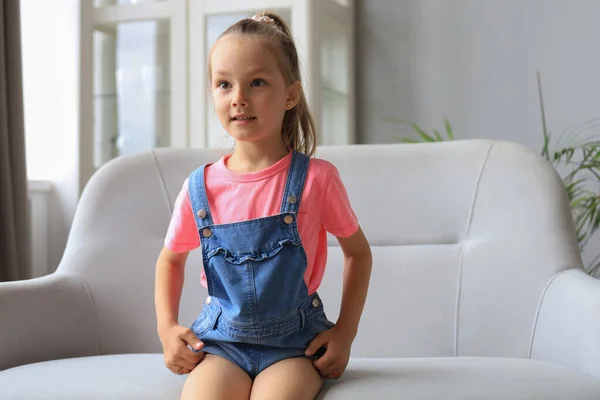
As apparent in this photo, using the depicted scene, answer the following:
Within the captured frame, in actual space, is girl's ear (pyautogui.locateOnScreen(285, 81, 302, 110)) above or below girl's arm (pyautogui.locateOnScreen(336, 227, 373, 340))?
above

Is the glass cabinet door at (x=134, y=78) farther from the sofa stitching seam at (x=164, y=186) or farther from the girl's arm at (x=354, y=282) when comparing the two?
the girl's arm at (x=354, y=282)

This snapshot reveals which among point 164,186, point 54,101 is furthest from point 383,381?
point 54,101

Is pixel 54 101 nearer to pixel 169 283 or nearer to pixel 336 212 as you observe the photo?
pixel 169 283

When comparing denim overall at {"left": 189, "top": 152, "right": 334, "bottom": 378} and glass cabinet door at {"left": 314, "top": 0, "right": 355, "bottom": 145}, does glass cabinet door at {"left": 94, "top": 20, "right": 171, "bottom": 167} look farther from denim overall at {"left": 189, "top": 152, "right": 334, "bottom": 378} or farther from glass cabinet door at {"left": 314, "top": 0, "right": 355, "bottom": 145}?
denim overall at {"left": 189, "top": 152, "right": 334, "bottom": 378}

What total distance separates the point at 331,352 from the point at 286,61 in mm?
494

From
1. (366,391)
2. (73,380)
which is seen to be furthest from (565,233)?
(73,380)

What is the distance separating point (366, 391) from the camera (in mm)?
1258

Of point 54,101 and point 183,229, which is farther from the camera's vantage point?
point 54,101

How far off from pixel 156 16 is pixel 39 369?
90.7 inches

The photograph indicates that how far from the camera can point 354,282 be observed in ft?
4.57

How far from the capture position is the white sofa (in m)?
1.67

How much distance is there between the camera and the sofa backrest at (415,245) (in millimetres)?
1775

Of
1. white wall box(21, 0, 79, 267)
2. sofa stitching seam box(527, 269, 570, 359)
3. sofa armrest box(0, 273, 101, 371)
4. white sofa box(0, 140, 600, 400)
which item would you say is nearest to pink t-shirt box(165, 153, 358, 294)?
white sofa box(0, 140, 600, 400)

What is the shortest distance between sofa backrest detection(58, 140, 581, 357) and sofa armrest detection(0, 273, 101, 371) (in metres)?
0.04
